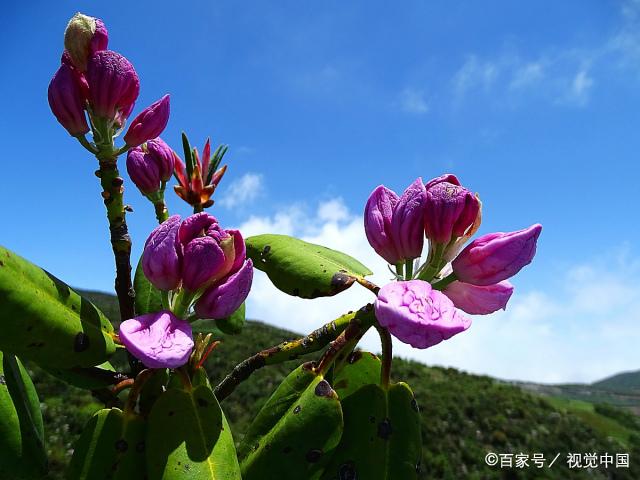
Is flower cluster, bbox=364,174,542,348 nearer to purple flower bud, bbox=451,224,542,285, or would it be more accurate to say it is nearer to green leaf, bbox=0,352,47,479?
purple flower bud, bbox=451,224,542,285

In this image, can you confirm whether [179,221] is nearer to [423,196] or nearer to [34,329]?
[34,329]

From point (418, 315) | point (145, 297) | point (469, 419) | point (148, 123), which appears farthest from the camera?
point (469, 419)

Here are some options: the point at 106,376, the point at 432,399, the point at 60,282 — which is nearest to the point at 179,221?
the point at 60,282

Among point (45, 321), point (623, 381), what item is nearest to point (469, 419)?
point (45, 321)

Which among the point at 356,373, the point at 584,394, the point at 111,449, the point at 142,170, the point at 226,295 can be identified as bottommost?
the point at 111,449

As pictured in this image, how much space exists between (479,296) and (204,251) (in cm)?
63

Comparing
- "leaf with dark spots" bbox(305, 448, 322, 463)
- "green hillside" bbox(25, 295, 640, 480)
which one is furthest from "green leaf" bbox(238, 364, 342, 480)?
"green hillside" bbox(25, 295, 640, 480)

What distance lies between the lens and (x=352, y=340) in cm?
115

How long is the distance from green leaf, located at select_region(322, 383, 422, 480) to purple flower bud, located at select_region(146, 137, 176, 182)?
0.79 meters

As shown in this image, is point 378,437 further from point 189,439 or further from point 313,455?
point 189,439

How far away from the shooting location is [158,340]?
92 cm

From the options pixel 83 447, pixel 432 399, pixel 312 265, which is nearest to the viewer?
pixel 83 447

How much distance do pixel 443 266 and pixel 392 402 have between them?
34 cm

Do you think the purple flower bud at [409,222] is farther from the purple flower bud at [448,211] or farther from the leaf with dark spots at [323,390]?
the leaf with dark spots at [323,390]
